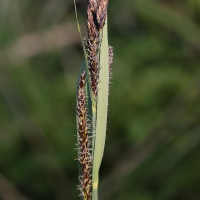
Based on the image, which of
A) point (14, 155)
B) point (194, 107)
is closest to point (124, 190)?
point (194, 107)

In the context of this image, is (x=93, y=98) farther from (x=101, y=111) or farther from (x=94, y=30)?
(x=94, y=30)

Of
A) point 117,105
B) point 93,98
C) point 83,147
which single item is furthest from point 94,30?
point 117,105

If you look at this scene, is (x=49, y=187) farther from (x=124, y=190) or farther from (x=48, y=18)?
(x=48, y=18)

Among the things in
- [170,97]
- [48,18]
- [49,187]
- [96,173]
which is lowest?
[49,187]

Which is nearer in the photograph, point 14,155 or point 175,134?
point 175,134

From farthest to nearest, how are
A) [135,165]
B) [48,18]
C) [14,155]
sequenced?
[48,18]
[14,155]
[135,165]

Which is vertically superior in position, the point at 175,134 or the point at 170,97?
the point at 170,97

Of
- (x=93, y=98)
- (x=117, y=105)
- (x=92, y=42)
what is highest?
(x=92, y=42)

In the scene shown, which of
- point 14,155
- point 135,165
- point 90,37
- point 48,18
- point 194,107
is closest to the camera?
point 90,37
